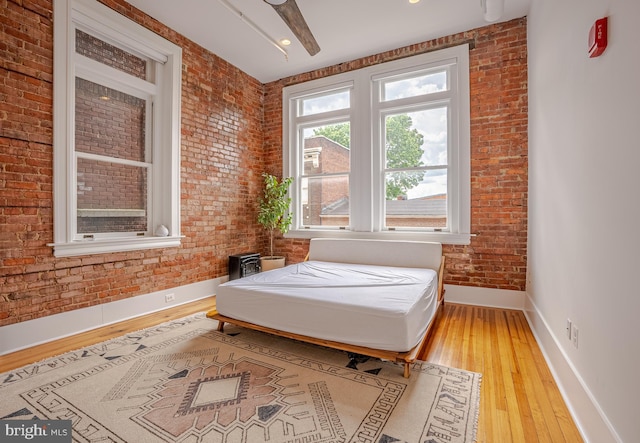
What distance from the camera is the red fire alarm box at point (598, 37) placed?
1.41 metres

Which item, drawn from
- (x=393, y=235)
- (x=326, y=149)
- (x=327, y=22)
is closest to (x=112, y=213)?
(x=326, y=149)

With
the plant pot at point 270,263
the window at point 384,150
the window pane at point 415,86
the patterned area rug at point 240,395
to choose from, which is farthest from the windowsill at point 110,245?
the window pane at point 415,86

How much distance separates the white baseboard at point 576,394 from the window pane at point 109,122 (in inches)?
170

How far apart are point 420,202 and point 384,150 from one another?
929mm

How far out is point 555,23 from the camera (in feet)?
7.58

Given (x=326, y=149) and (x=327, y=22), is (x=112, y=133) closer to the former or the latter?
(x=327, y=22)

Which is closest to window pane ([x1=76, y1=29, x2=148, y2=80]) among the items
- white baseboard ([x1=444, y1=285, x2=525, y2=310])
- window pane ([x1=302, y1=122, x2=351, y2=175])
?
window pane ([x1=302, y1=122, x2=351, y2=175])

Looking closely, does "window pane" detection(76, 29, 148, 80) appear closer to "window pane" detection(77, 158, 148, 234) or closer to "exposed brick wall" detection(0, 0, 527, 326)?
"exposed brick wall" detection(0, 0, 527, 326)

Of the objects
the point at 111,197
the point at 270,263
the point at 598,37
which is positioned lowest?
the point at 270,263

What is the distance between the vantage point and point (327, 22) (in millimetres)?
3547

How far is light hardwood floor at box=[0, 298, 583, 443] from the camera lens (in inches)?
62.6

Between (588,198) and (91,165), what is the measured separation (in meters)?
4.10

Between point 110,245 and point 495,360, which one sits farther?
point 110,245

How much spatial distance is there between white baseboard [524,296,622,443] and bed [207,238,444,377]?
86cm
